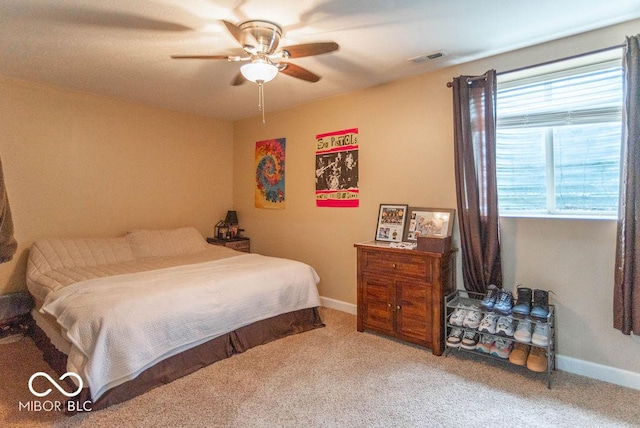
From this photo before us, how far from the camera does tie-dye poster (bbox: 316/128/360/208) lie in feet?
11.5

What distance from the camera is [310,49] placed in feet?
6.87

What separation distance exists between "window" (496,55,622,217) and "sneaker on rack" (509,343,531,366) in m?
1.00

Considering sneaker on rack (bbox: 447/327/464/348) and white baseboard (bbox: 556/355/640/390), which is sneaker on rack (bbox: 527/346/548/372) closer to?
white baseboard (bbox: 556/355/640/390)

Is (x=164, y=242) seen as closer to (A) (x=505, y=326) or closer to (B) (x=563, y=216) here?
(A) (x=505, y=326)

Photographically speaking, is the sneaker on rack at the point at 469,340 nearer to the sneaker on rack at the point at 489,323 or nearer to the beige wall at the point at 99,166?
the sneaker on rack at the point at 489,323

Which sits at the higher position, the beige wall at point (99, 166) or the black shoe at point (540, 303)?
the beige wall at point (99, 166)

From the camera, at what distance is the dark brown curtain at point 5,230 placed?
8.69ft

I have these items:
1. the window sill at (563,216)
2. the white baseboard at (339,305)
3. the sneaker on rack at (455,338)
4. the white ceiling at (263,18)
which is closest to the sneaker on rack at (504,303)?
the sneaker on rack at (455,338)

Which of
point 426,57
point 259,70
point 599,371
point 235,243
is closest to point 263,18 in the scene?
point 259,70

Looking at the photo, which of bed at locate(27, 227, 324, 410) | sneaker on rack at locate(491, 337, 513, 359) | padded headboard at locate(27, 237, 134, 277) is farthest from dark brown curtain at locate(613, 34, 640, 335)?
padded headboard at locate(27, 237, 134, 277)

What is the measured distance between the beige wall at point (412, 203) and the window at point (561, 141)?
16cm

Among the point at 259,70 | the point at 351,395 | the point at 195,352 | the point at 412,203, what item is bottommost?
the point at 351,395

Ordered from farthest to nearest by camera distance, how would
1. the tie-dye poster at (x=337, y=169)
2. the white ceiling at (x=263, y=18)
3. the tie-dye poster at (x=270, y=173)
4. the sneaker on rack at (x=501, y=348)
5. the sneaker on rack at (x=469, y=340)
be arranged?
the tie-dye poster at (x=270, y=173), the tie-dye poster at (x=337, y=169), the sneaker on rack at (x=469, y=340), the sneaker on rack at (x=501, y=348), the white ceiling at (x=263, y=18)

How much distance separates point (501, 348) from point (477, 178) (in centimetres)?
126
